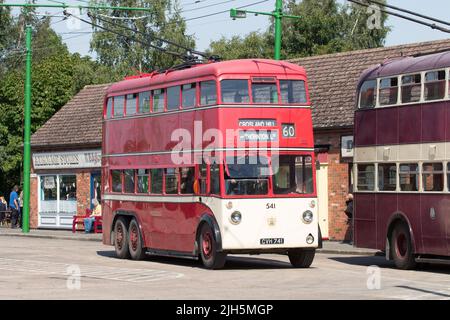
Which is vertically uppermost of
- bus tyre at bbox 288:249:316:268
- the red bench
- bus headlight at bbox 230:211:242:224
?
bus headlight at bbox 230:211:242:224

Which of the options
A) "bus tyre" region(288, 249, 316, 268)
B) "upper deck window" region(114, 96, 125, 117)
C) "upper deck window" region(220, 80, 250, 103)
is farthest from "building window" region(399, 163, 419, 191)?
"upper deck window" region(114, 96, 125, 117)

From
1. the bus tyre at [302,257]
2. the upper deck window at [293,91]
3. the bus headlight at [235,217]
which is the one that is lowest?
the bus tyre at [302,257]

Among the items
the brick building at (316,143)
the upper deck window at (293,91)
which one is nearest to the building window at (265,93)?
the upper deck window at (293,91)

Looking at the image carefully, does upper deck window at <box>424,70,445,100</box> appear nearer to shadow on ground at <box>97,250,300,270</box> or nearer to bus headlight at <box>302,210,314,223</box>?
bus headlight at <box>302,210,314,223</box>

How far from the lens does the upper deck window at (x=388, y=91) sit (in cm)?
2579

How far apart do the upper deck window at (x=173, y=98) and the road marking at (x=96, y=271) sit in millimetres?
3980

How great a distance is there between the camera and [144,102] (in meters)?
28.5

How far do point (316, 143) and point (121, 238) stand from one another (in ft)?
32.4

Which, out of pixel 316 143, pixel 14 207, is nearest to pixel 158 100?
pixel 316 143

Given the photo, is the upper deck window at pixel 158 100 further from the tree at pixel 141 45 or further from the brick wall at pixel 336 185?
the tree at pixel 141 45

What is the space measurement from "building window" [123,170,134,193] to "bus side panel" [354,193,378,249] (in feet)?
18.3

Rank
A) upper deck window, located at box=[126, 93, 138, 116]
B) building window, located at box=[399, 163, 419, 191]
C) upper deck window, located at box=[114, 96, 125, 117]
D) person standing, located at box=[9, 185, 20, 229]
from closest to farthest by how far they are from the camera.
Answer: building window, located at box=[399, 163, 419, 191], upper deck window, located at box=[126, 93, 138, 116], upper deck window, located at box=[114, 96, 125, 117], person standing, located at box=[9, 185, 20, 229]

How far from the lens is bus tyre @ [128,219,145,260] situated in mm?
28562
